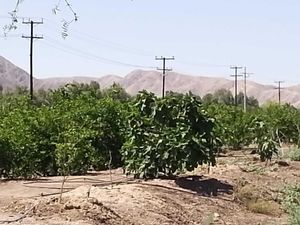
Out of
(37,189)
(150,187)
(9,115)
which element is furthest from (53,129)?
(150,187)

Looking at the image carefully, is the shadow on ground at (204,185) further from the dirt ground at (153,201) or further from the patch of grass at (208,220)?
the patch of grass at (208,220)

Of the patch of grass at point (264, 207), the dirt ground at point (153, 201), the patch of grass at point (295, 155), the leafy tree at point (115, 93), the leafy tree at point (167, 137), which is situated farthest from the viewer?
the leafy tree at point (115, 93)

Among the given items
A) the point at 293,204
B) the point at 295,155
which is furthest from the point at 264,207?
the point at 295,155

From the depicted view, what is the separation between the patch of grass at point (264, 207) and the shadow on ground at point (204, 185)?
88 cm

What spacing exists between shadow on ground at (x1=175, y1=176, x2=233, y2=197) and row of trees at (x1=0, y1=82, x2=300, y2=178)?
0.32 metres

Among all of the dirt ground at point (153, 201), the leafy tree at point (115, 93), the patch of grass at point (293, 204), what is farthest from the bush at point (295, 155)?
the patch of grass at point (293, 204)

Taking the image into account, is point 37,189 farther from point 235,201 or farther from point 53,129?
point 53,129

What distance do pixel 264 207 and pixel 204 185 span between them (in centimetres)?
173

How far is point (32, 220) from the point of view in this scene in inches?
429

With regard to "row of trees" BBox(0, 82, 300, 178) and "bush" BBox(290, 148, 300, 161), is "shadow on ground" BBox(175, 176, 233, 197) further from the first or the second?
"bush" BBox(290, 148, 300, 161)

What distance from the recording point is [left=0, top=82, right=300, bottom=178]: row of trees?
51.7 feet

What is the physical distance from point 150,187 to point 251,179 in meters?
4.15

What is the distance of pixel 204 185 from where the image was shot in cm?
A: 1574

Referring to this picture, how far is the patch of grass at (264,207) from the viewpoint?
14242 millimetres
